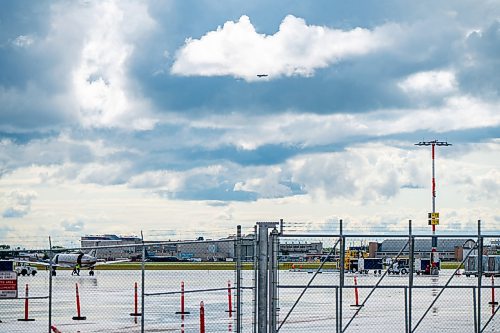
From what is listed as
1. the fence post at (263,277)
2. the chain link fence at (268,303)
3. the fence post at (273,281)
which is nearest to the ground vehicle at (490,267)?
the chain link fence at (268,303)

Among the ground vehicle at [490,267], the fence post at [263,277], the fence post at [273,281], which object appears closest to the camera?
the fence post at [263,277]

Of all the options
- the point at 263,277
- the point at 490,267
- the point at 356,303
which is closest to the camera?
the point at 263,277

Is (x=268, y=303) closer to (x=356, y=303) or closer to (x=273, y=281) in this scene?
(x=273, y=281)

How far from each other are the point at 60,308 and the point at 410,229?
21.3 metres

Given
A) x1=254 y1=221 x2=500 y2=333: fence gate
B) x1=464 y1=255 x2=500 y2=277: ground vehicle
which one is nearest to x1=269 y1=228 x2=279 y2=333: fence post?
x1=254 y1=221 x2=500 y2=333: fence gate

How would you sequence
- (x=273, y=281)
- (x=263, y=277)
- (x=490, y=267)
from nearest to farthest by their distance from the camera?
1. (x=263, y=277)
2. (x=273, y=281)
3. (x=490, y=267)

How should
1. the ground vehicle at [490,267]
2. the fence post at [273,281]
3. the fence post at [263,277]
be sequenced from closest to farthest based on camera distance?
the fence post at [263,277] → the fence post at [273,281] → the ground vehicle at [490,267]

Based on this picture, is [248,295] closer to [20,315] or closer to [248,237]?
[20,315]

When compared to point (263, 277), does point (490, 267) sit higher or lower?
lower

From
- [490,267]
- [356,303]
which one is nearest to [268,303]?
[490,267]

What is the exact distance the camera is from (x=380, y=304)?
133ft

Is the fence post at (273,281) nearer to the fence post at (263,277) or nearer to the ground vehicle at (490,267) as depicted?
the fence post at (263,277)

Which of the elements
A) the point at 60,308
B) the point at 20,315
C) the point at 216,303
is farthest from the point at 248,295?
the point at 20,315

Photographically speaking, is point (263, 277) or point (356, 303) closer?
point (263, 277)
